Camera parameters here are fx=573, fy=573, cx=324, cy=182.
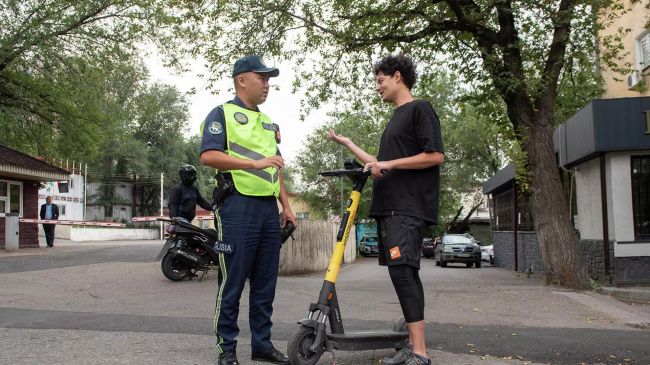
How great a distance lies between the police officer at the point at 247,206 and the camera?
148 inches

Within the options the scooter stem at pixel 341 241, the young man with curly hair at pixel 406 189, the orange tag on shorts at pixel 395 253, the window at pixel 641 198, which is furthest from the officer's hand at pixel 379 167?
the window at pixel 641 198

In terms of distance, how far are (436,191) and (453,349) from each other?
1.38 metres

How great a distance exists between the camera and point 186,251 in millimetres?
9258

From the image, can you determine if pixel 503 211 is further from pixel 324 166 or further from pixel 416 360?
pixel 416 360

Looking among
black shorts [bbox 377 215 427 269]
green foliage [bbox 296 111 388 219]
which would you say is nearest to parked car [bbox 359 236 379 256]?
green foliage [bbox 296 111 388 219]

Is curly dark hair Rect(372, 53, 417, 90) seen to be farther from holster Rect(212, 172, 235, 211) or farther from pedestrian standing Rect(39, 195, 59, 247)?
pedestrian standing Rect(39, 195, 59, 247)

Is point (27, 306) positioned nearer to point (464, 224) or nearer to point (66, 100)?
point (66, 100)

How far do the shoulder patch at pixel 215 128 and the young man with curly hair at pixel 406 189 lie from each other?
0.86m

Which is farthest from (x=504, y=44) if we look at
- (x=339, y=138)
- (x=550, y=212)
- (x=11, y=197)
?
(x=11, y=197)

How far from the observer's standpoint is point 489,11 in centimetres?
1043

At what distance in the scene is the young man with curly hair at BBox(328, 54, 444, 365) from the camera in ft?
11.9

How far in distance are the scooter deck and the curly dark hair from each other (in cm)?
171

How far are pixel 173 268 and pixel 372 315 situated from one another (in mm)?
4384

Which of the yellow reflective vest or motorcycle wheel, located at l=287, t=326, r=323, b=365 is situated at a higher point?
the yellow reflective vest
